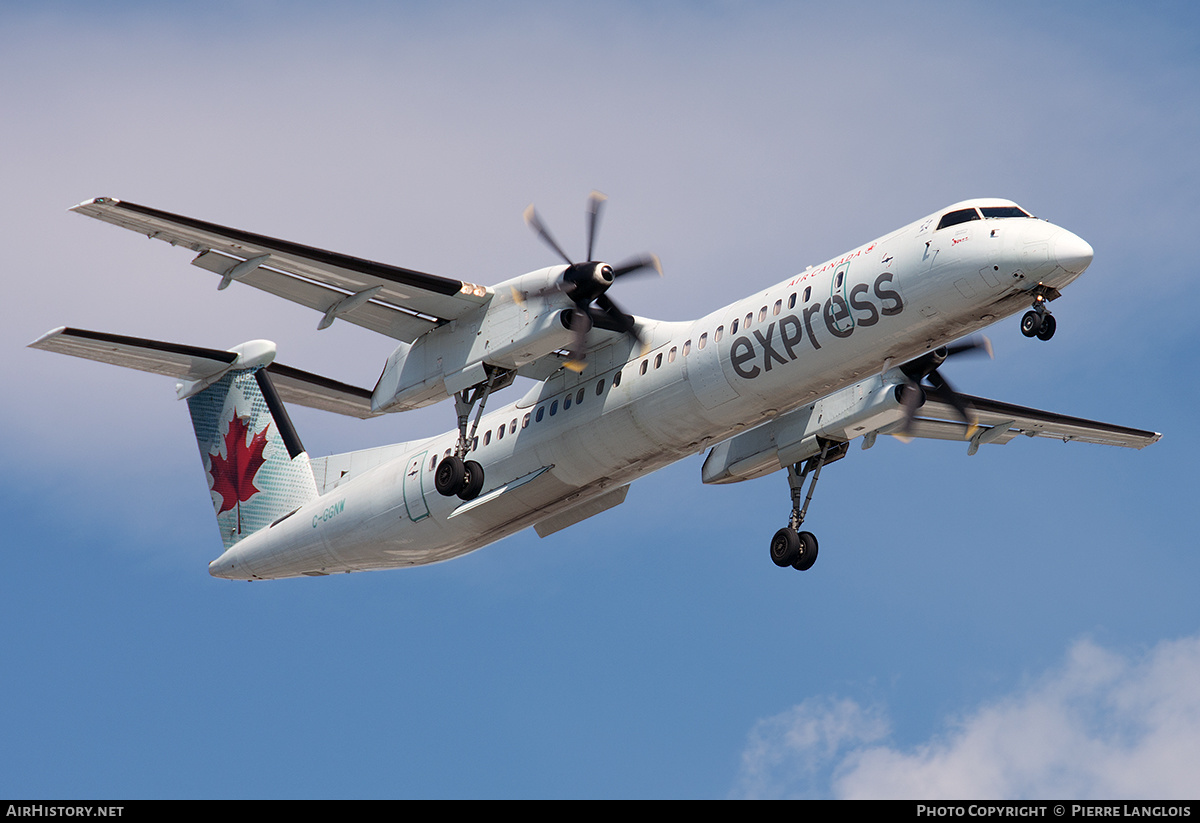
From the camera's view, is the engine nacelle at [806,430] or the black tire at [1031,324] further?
the engine nacelle at [806,430]

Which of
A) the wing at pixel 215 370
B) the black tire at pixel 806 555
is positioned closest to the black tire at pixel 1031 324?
the black tire at pixel 806 555

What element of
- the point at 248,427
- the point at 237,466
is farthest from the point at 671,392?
the point at 237,466

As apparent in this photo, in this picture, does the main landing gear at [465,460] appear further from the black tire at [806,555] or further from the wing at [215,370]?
the black tire at [806,555]

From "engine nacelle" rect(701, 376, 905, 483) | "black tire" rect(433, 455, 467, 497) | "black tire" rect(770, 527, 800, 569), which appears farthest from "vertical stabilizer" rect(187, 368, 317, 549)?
"black tire" rect(770, 527, 800, 569)

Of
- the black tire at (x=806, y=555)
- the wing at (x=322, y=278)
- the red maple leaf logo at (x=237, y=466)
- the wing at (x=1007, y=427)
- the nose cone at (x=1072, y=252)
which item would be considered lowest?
the black tire at (x=806, y=555)

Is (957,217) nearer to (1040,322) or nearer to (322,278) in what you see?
(1040,322)

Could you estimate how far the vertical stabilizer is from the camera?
74.2 feet

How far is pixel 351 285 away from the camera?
18984 millimetres

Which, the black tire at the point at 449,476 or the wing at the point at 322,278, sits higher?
the wing at the point at 322,278

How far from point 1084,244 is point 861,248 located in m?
2.80

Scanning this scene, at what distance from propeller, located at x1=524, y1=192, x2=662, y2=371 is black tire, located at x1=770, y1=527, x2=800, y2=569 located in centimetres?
365

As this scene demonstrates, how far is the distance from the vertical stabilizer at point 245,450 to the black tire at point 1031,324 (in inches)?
472

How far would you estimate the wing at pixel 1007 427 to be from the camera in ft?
71.7
